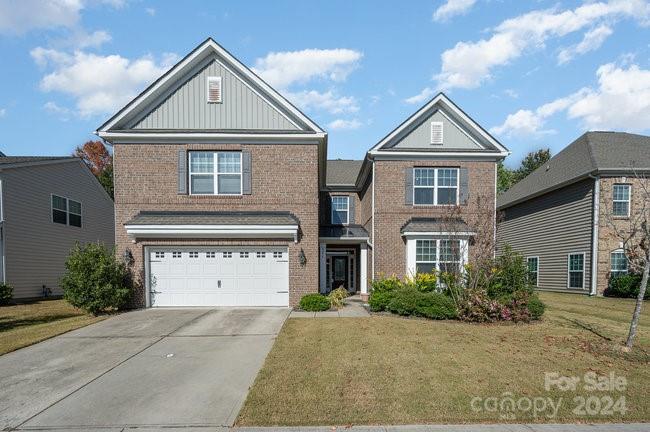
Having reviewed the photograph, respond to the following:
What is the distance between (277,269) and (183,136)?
615cm

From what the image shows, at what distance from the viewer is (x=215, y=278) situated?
13.4 m

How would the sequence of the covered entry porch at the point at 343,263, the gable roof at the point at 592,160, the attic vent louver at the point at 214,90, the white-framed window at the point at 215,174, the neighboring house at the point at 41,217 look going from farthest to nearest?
the covered entry porch at the point at 343,263, the gable roof at the point at 592,160, the neighboring house at the point at 41,217, the attic vent louver at the point at 214,90, the white-framed window at the point at 215,174

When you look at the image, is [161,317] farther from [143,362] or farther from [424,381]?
[424,381]

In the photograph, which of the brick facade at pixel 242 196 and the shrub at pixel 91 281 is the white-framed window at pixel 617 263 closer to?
the brick facade at pixel 242 196

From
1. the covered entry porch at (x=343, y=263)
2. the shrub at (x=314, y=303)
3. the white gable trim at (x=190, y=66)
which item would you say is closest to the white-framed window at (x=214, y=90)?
the white gable trim at (x=190, y=66)

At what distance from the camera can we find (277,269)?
1354 cm

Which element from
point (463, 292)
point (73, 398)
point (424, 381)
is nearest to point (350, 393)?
point (424, 381)

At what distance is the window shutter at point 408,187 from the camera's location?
15539mm

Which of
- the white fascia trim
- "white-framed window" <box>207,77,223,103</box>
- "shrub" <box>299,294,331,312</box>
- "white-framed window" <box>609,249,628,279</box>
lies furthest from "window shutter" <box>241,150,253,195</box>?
"white-framed window" <box>609,249,628,279</box>

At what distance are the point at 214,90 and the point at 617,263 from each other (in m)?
20.4

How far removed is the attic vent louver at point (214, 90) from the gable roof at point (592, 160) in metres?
17.9

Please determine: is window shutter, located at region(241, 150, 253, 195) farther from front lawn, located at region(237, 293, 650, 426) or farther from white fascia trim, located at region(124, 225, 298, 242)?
front lawn, located at region(237, 293, 650, 426)

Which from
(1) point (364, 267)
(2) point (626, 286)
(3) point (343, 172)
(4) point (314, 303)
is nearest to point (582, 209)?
→ (2) point (626, 286)

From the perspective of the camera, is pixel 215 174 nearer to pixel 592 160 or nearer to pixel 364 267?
pixel 364 267
